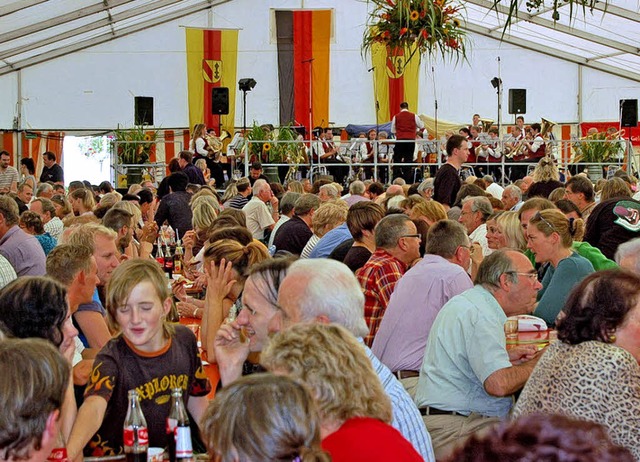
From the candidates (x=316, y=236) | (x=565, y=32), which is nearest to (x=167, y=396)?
(x=316, y=236)

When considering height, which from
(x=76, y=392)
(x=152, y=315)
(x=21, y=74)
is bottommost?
(x=76, y=392)

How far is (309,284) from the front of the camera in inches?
104

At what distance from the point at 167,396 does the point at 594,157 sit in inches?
527

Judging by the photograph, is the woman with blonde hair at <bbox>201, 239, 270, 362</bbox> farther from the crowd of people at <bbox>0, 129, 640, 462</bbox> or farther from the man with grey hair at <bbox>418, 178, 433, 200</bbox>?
the man with grey hair at <bbox>418, 178, 433, 200</bbox>

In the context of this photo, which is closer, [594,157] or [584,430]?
[584,430]

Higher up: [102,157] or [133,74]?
[133,74]

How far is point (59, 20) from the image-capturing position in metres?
18.0

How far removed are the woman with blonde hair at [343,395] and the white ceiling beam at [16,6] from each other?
15.0m

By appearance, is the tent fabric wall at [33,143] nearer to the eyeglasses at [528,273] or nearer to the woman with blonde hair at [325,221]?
the woman with blonde hair at [325,221]

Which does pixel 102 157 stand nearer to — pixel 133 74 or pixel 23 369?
pixel 133 74

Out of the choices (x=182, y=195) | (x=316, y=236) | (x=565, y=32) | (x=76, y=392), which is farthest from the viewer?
(x=565, y=32)

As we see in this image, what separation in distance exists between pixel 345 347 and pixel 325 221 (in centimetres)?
471

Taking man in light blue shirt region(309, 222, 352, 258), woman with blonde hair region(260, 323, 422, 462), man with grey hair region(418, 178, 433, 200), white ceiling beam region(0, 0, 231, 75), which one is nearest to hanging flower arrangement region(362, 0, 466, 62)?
man in light blue shirt region(309, 222, 352, 258)

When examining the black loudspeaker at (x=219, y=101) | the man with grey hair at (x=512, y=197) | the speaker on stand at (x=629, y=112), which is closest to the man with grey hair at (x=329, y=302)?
the man with grey hair at (x=512, y=197)
